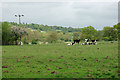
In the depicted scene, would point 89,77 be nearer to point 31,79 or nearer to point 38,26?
point 31,79

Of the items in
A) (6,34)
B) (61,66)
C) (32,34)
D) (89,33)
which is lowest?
(61,66)

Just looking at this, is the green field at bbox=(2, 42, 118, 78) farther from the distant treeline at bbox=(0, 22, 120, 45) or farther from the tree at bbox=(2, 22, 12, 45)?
the tree at bbox=(2, 22, 12, 45)

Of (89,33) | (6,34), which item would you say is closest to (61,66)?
(6,34)

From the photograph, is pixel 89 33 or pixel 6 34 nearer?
pixel 6 34

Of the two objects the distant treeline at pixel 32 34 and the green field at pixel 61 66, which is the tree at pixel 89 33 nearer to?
the distant treeline at pixel 32 34

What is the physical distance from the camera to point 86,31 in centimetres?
7162

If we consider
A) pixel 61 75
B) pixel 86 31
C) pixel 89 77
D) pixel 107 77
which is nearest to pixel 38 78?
pixel 61 75

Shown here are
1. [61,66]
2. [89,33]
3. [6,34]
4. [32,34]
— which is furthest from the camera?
[32,34]

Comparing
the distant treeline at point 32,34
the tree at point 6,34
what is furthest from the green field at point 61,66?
the tree at point 6,34

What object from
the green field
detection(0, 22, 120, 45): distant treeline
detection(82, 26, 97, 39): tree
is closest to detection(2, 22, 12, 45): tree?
detection(0, 22, 120, 45): distant treeline

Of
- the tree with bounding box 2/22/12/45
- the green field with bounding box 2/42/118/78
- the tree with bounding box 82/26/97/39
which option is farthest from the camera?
the tree with bounding box 82/26/97/39

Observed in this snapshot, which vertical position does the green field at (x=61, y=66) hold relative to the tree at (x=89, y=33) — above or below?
below

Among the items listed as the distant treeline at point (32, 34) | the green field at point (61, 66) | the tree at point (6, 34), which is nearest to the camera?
the green field at point (61, 66)

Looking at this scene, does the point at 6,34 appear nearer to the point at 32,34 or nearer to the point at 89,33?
the point at 32,34
